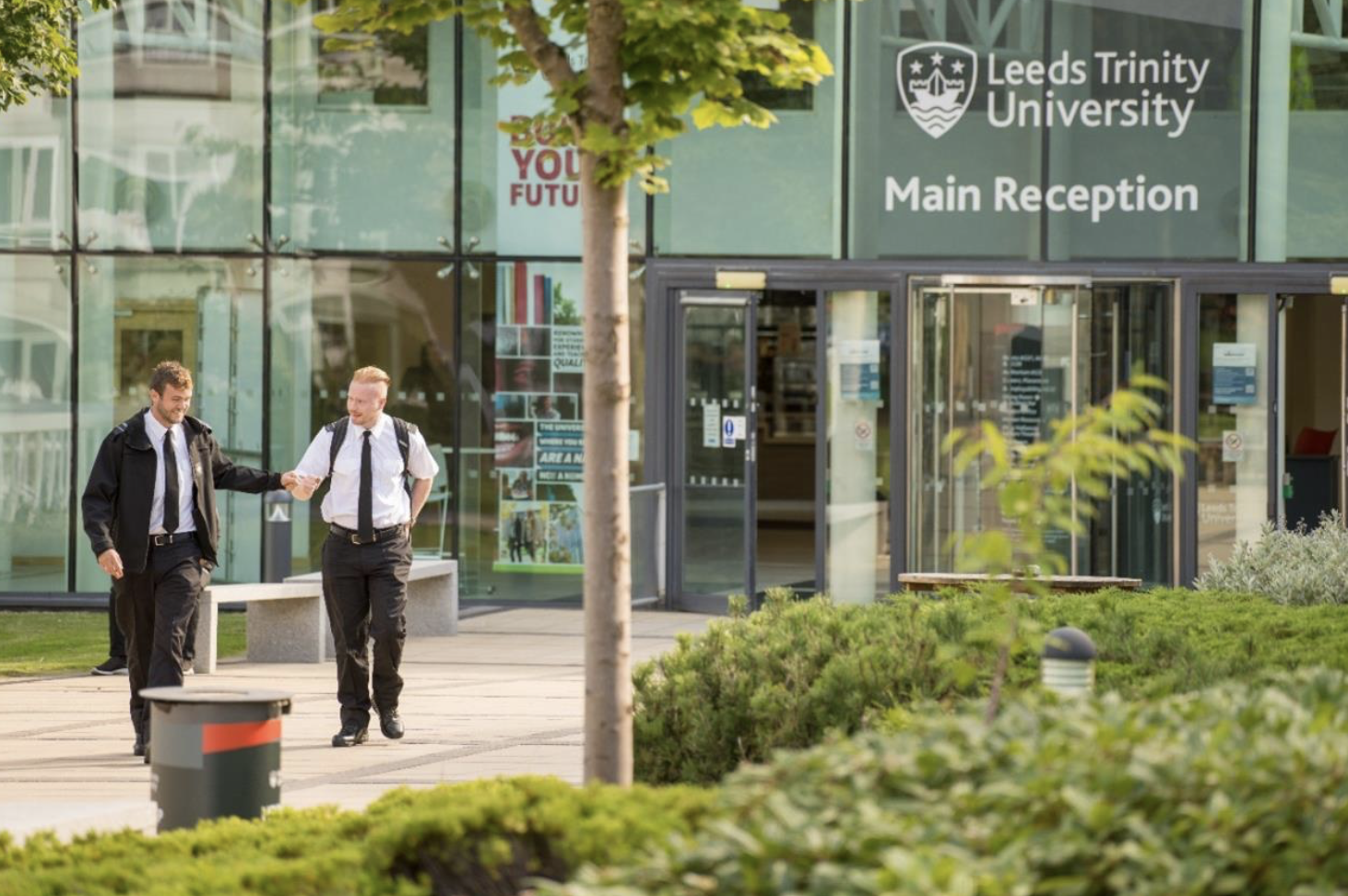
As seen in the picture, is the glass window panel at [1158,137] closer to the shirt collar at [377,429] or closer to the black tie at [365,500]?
the shirt collar at [377,429]

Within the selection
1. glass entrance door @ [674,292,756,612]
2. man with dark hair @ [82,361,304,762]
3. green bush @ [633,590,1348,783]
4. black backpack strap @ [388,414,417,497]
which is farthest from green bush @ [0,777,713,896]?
glass entrance door @ [674,292,756,612]

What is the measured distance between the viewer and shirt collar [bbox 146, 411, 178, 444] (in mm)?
10336

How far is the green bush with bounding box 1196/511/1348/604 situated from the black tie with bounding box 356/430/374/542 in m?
4.51

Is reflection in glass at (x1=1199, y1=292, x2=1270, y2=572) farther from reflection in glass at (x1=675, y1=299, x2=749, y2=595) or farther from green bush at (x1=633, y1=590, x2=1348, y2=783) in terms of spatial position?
green bush at (x1=633, y1=590, x2=1348, y2=783)

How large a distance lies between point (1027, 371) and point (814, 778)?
13893mm

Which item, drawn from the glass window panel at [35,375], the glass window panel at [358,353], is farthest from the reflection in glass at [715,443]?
the glass window panel at [35,375]

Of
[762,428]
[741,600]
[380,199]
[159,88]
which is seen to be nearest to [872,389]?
[380,199]

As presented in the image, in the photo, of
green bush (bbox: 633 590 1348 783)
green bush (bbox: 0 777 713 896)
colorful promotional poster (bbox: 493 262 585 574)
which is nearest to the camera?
green bush (bbox: 0 777 713 896)

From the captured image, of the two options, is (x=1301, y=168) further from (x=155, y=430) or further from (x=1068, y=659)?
(x=1068, y=659)

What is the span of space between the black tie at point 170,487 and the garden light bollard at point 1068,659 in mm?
4934

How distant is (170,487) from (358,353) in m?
9.09

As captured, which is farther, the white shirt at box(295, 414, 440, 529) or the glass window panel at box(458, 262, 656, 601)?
the glass window panel at box(458, 262, 656, 601)

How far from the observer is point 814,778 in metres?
4.50

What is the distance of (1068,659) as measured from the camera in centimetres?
656
